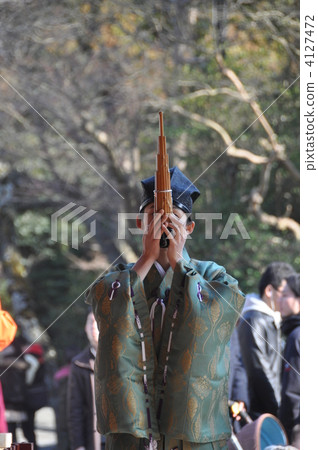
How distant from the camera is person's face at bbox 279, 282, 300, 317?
2545mm

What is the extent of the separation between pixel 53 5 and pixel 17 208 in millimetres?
1949

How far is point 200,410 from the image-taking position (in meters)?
1.40

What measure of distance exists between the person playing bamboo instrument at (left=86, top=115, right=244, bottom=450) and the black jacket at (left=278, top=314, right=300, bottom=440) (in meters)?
0.95

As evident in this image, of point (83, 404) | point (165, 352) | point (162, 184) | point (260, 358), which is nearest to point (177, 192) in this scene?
point (162, 184)

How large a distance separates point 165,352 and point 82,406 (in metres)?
1.20

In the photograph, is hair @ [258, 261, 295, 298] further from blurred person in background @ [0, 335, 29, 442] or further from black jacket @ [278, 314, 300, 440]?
blurred person in background @ [0, 335, 29, 442]

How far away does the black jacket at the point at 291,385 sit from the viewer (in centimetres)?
234

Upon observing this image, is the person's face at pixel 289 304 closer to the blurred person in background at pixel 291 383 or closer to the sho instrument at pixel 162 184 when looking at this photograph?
the blurred person in background at pixel 291 383

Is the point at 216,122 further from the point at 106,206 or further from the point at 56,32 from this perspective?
the point at 56,32

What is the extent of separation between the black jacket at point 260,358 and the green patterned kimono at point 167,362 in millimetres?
1079
